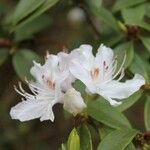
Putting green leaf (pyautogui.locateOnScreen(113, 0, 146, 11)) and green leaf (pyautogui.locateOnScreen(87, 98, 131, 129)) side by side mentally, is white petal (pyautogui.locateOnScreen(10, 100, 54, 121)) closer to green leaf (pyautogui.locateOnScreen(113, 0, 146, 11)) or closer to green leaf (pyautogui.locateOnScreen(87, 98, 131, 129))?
green leaf (pyautogui.locateOnScreen(87, 98, 131, 129))

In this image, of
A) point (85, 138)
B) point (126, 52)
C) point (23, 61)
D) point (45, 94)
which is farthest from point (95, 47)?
point (85, 138)

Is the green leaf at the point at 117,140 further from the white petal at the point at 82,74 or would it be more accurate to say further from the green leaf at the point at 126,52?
the green leaf at the point at 126,52

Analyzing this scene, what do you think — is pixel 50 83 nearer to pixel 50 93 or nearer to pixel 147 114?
pixel 50 93

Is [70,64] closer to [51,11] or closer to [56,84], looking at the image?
[56,84]

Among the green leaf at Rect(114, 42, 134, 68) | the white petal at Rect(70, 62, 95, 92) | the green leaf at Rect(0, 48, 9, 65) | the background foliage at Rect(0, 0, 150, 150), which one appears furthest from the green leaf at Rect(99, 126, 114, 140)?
the green leaf at Rect(0, 48, 9, 65)

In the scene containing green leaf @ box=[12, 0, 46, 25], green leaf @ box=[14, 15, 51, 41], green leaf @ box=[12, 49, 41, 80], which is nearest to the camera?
green leaf @ box=[12, 0, 46, 25]
